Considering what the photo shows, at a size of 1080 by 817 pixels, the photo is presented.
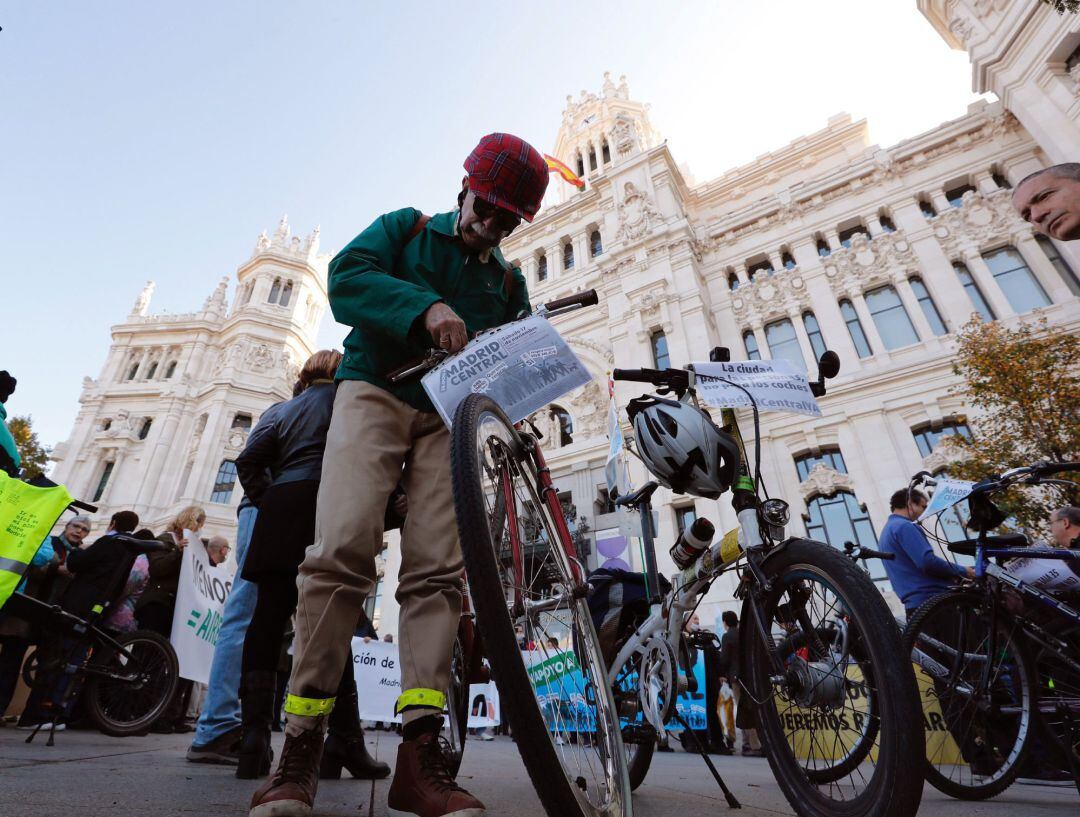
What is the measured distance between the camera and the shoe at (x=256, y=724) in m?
2.10

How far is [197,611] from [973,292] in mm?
19352

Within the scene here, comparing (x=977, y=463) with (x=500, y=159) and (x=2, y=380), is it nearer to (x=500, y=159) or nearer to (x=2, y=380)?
(x=500, y=159)

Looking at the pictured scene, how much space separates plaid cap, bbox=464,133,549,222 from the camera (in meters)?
1.91

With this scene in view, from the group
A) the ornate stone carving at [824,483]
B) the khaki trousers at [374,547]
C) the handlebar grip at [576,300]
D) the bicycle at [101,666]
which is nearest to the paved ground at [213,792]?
the khaki trousers at [374,547]

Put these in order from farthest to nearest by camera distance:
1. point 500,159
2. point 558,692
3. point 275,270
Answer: point 275,270
point 500,159
point 558,692

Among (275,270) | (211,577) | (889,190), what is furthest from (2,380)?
(275,270)

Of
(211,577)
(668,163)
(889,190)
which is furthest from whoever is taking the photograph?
(668,163)

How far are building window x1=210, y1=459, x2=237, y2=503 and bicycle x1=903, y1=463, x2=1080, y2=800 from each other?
2974cm

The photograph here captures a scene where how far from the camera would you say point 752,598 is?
6.10ft

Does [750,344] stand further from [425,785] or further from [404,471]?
[425,785]

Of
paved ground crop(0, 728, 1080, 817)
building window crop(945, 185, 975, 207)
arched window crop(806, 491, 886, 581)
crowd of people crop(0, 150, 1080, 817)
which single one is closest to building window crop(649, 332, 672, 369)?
arched window crop(806, 491, 886, 581)

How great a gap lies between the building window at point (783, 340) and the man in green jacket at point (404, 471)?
16.8m

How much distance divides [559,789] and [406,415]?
1200 millimetres

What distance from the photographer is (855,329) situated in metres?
16.7
